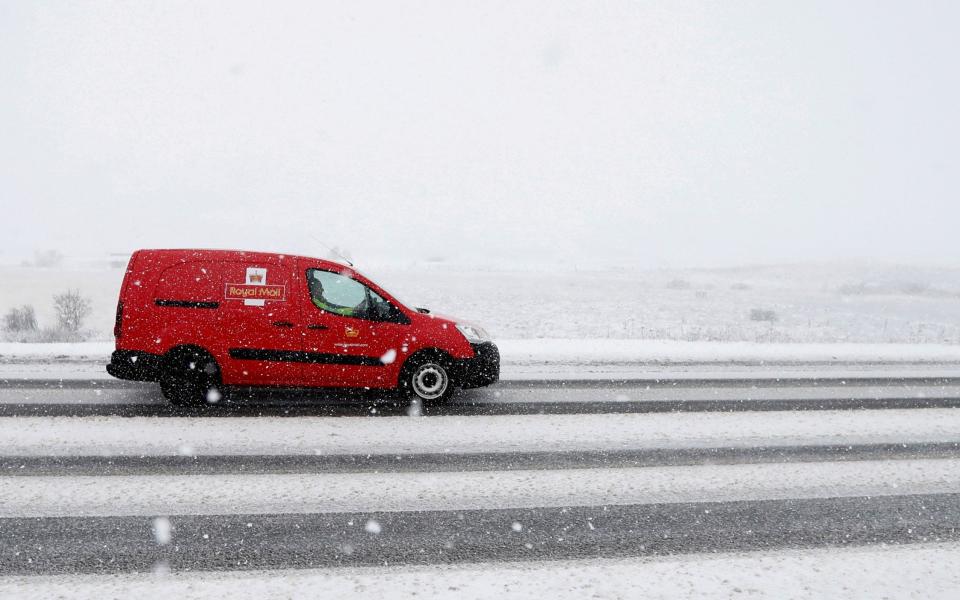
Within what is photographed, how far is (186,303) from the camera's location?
6762 millimetres

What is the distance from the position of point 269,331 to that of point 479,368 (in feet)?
8.07

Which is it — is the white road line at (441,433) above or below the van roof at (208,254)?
below

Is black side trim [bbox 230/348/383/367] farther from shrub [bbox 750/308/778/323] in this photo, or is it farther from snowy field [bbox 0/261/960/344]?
shrub [bbox 750/308/778/323]

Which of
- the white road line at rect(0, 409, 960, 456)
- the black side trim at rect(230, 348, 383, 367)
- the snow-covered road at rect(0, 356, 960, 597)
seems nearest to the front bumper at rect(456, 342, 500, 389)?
the snow-covered road at rect(0, 356, 960, 597)

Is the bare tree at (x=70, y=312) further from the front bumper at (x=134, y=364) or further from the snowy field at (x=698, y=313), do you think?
the front bumper at (x=134, y=364)

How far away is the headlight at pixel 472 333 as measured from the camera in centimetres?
728

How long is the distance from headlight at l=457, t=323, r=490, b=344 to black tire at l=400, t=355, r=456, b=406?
0.40 metres

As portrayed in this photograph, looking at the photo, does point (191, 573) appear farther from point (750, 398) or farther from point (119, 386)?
point (750, 398)

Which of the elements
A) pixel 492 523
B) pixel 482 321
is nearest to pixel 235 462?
pixel 492 523

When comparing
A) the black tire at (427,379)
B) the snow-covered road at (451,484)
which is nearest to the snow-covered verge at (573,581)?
the snow-covered road at (451,484)

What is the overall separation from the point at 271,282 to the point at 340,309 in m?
0.84

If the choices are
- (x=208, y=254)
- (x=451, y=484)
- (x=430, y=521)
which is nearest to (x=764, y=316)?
(x=208, y=254)

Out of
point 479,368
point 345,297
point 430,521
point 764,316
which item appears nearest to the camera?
point 430,521

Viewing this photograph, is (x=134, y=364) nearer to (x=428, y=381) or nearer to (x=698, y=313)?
(x=428, y=381)
